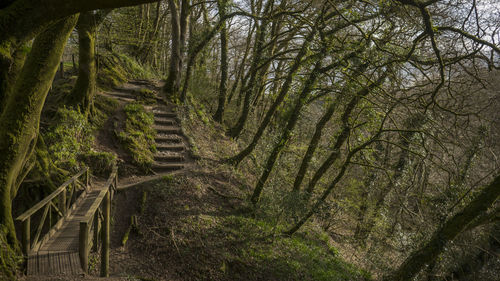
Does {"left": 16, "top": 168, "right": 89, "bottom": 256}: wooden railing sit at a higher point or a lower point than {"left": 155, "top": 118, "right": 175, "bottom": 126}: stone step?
lower

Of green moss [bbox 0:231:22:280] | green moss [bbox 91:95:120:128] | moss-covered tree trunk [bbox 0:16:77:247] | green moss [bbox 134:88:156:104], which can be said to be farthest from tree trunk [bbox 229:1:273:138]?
green moss [bbox 0:231:22:280]

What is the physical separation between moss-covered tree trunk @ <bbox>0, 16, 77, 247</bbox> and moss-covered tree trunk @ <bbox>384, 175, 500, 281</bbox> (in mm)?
7369

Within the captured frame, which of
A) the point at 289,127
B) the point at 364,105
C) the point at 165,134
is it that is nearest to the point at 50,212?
the point at 289,127

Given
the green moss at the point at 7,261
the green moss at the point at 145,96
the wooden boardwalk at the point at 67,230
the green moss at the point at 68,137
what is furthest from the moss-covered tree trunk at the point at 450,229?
the green moss at the point at 145,96

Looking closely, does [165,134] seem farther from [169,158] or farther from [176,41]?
[176,41]

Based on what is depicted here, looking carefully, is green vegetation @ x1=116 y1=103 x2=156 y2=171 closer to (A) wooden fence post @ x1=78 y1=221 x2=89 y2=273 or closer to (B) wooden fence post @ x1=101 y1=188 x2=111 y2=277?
(B) wooden fence post @ x1=101 y1=188 x2=111 y2=277

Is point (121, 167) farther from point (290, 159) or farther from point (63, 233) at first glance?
point (290, 159)

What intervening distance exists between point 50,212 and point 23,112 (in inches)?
73.1

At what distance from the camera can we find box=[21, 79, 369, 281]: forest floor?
641cm

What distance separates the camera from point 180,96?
14.1m

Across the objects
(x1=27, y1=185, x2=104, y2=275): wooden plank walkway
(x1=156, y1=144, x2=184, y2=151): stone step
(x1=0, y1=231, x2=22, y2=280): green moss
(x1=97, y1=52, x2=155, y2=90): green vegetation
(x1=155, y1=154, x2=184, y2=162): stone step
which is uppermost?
(x1=97, y1=52, x2=155, y2=90): green vegetation

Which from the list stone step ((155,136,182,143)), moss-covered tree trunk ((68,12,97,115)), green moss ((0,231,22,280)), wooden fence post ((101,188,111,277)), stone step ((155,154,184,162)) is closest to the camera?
green moss ((0,231,22,280))

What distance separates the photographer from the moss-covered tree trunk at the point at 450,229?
5.36m

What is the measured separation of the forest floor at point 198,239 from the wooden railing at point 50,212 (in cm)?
89
